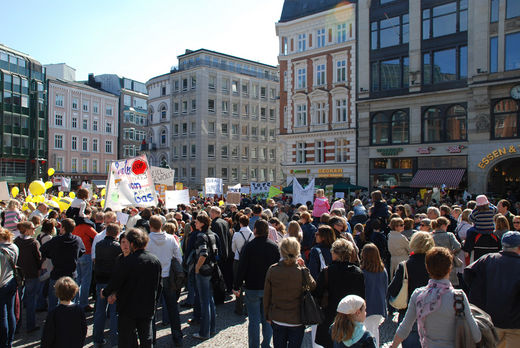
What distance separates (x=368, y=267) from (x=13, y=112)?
5587 cm

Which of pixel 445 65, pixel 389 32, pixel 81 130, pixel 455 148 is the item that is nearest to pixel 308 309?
pixel 455 148

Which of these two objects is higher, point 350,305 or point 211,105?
point 211,105

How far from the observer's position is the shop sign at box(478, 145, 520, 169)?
1049 inches

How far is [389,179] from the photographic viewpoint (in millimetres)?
32344

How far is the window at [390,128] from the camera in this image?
31.9m

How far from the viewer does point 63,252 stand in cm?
750

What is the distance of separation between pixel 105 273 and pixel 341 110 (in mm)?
30885

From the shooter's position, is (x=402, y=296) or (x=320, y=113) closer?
(x=402, y=296)

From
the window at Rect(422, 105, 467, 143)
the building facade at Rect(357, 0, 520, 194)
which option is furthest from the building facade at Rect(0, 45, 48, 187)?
the window at Rect(422, 105, 467, 143)

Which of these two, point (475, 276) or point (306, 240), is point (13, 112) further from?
point (475, 276)

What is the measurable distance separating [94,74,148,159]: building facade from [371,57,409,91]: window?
4211 cm

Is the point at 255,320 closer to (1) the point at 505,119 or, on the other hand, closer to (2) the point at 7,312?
(2) the point at 7,312

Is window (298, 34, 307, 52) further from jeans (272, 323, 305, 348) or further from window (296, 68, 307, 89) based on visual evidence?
jeans (272, 323, 305, 348)

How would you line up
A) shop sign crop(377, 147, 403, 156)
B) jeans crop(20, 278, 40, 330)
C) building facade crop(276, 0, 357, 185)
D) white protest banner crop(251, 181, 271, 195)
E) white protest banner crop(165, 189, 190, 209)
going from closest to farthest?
jeans crop(20, 278, 40, 330)
white protest banner crop(165, 189, 190, 209)
white protest banner crop(251, 181, 271, 195)
shop sign crop(377, 147, 403, 156)
building facade crop(276, 0, 357, 185)
